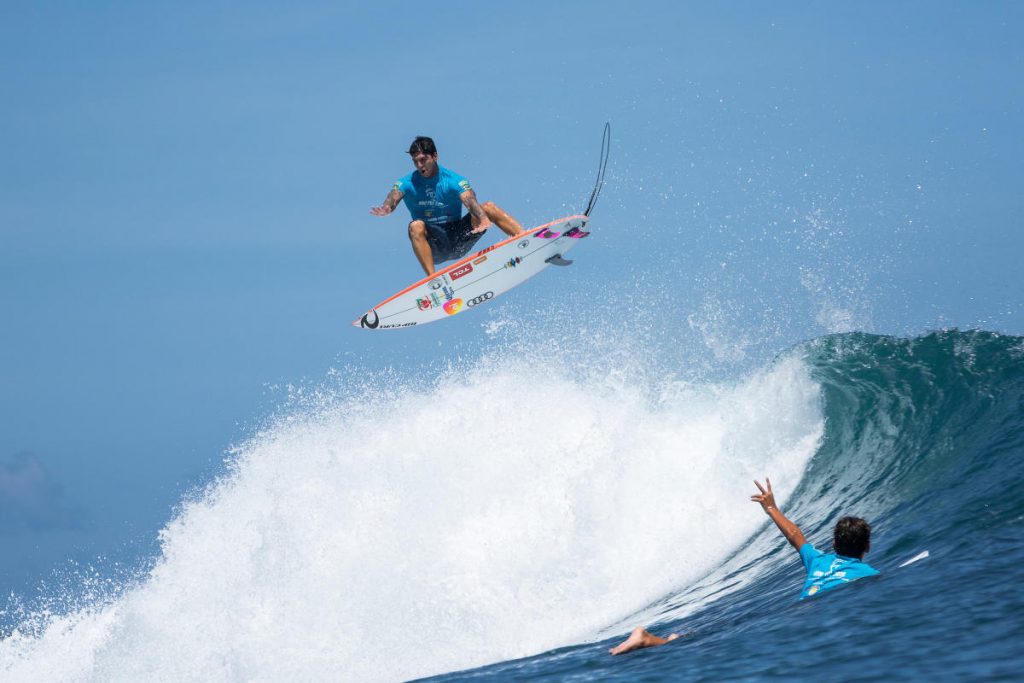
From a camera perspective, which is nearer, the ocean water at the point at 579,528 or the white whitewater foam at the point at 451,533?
the ocean water at the point at 579,528

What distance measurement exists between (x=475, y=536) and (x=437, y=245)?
3.54 m

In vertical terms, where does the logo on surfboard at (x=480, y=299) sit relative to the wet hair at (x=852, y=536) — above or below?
above

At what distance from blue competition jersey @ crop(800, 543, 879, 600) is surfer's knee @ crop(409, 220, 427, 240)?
6.91 metres

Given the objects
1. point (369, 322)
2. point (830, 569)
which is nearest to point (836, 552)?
point (830, 569)

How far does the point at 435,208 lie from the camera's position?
12.0 metres

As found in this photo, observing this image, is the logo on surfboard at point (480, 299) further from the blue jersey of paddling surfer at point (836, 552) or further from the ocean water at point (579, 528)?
the blue jersey of paddling surfer at point (836, 552)

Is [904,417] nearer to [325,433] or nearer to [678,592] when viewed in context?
[678,592]

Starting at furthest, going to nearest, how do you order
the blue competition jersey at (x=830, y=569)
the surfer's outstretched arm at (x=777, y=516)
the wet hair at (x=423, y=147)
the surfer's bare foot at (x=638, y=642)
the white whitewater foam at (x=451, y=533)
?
the wet hair at (x=423, y=147), the white whitewater foam at (x=451, y=533), the surfer's bare foot at (x=638, y=642), the blue competition jersey at (x=830, y=569), the surfer's outstretched arm at (x=777, y=516)

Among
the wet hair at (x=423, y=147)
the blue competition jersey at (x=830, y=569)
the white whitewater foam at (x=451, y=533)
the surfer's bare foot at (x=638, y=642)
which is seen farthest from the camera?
the wet hair at (x=423, y=147)

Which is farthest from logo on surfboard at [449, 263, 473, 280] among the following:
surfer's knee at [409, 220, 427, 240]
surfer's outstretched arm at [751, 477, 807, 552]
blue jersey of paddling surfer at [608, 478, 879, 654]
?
surfer's outstretched arm at [751, 477, 807, 552]

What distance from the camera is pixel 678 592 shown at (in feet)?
31.8

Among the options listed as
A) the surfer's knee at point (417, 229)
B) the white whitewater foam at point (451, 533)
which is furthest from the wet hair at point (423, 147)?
the white whitewater foam at point (451, 533)

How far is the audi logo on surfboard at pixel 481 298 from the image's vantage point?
13.0 meters

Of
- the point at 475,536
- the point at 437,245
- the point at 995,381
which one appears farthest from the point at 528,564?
the point at 995,381
